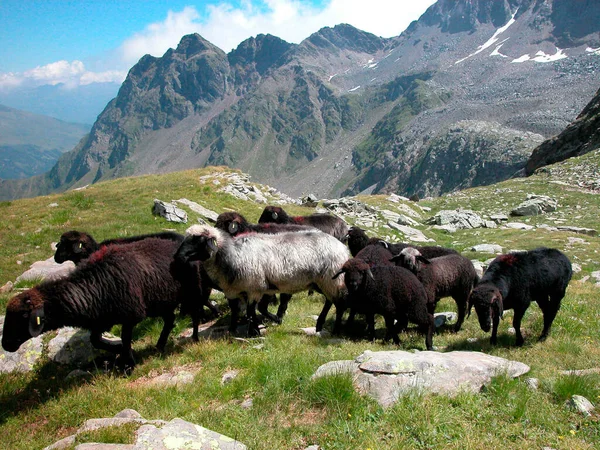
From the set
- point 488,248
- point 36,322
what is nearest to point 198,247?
point 36,322

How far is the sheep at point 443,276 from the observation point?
11477 millimetres

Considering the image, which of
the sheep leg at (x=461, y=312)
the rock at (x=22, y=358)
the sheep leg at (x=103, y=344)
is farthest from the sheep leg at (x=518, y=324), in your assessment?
the rock at (x=22, y=358)

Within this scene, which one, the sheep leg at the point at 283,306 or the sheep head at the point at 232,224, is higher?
the sheep head at the point at 232,224

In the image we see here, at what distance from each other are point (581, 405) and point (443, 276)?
5.74 m

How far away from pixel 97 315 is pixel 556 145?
274 ft

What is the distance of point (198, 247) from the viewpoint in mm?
9391

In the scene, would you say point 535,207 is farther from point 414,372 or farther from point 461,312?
point 414,372

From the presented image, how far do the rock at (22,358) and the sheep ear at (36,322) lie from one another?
179cm

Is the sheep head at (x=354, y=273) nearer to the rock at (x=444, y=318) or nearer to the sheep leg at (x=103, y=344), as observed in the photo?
the rock at (x=444, y=318)

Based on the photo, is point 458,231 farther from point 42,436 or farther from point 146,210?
point 42,436

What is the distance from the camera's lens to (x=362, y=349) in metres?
9.01

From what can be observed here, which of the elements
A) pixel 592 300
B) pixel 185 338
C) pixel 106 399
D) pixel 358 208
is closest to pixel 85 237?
pixel 185 338

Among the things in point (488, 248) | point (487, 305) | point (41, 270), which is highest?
point (41, 270)

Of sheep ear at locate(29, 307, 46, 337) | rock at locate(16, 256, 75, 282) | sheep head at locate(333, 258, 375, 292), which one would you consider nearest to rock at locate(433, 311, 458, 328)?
sheep head at locate(333, 258, 375, 292)
